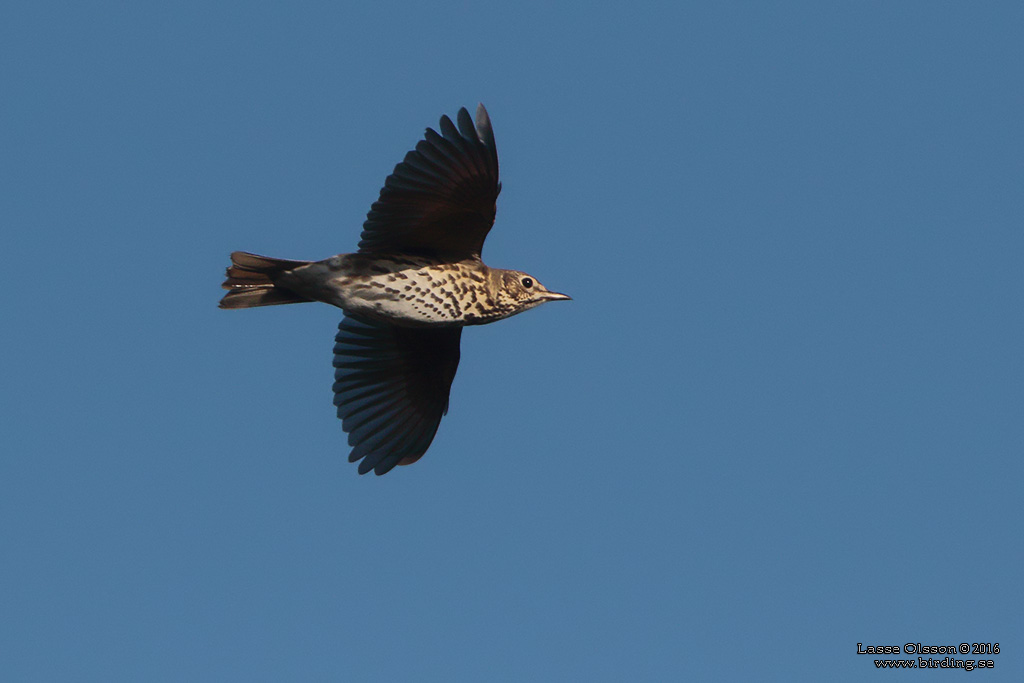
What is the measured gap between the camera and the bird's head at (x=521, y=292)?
1075 cm

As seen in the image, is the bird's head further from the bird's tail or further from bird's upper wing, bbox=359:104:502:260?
the bird's tail

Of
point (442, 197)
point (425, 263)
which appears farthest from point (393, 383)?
point (442, 197)

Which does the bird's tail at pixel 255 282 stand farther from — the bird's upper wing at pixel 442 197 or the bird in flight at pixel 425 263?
the bird's upper wing at pixel 442 197

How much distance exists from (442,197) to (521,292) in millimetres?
1083

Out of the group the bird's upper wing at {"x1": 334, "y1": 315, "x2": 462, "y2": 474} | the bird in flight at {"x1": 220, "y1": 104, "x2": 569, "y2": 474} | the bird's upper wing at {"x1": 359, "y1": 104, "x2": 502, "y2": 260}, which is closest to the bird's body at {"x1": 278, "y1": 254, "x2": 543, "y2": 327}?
the bird in flight at {"x1": 220, "y1": 104, "x2": 569, "y2": 474}

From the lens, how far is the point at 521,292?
10805 millimetres

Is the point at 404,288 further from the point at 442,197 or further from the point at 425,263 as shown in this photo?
the point at 442,197

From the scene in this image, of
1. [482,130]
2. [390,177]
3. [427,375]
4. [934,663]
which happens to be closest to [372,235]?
[390,177]

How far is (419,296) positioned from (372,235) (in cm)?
58

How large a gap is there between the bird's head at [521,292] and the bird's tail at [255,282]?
5.05 ft

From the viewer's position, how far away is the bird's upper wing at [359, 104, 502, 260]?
391 inches

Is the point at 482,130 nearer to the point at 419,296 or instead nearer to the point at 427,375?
the point at 419,296

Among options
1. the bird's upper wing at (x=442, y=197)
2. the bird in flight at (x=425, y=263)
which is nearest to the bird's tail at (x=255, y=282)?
the bird in flight at (x=425, y=263)

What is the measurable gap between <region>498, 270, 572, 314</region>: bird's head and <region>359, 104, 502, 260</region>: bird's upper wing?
0.34 m
